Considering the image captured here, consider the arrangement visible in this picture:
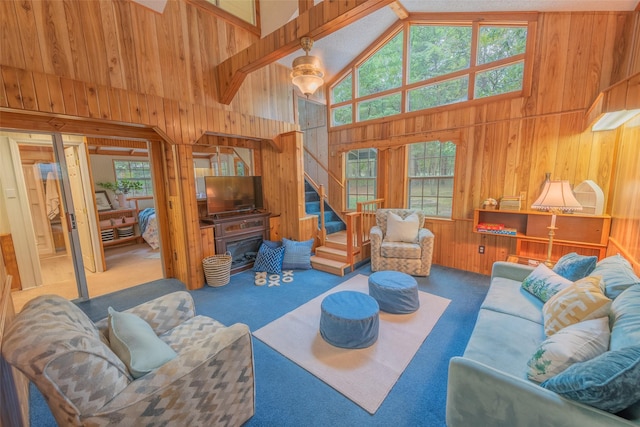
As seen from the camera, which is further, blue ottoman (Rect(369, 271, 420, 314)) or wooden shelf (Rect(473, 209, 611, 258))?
wooden shelf (Rect(473, 209, 611, 258))

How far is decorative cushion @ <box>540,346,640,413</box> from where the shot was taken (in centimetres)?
91

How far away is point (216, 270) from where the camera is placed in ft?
11.6

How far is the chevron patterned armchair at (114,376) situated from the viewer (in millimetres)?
945

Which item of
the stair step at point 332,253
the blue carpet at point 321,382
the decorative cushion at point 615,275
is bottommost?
the blue carpet at point 321,382

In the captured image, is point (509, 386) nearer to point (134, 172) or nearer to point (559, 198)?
point (559, 198)

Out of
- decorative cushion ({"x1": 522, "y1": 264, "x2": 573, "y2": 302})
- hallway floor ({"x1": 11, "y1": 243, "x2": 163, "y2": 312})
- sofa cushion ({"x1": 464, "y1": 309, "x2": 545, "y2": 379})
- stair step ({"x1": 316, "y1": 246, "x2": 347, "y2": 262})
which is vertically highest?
decorative cushion ({"x1": 522, "y1": 264, "x2": 573, "y2": 302})

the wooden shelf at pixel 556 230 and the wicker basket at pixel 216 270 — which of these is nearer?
the wooden shelf at pixel 556 230

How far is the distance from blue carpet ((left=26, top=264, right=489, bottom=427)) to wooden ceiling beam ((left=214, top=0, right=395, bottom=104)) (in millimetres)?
2716

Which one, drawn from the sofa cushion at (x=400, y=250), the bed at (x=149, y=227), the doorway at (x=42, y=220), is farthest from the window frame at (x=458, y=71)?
→ the bed at (x=149, y=227)

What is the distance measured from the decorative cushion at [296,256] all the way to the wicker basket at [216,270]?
90 centimetres

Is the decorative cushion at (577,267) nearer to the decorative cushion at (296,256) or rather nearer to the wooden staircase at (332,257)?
the wooden staircase at (332,257)

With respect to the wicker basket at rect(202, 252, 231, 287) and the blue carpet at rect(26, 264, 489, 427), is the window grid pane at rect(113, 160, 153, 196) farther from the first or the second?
the blue carpet at rect(26, 264, 489, 427)

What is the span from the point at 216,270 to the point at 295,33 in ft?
9.68

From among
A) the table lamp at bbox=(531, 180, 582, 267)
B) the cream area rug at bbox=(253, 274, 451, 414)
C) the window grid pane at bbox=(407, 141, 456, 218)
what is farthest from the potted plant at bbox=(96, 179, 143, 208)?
the table lamp at bbox=(531, 180, 582, 267)
